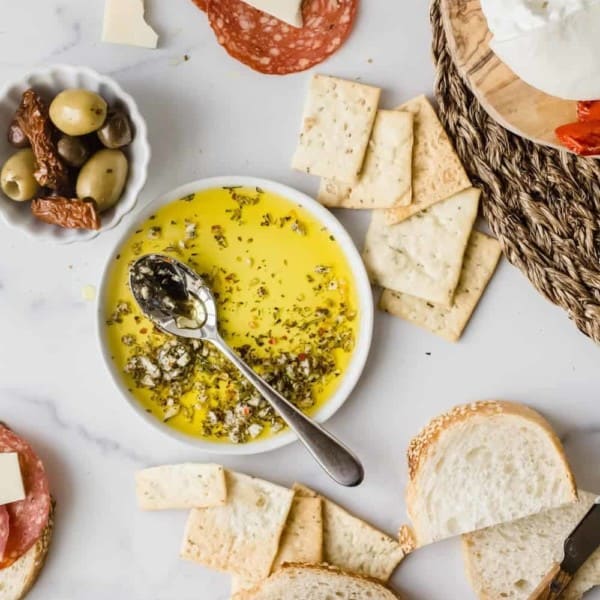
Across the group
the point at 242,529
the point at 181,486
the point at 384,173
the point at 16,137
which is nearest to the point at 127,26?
the point at 16,137

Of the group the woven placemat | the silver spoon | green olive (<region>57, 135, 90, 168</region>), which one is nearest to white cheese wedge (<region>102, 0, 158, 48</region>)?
green olive (<region>57, 135, 90, 168</region>)

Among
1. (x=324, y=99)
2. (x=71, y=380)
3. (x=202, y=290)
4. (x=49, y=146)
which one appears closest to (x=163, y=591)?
(x=71, y=380)

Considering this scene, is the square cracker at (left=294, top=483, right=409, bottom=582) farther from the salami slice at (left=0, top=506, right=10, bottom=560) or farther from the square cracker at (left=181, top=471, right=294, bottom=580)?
the salami slice at (left=0, top=506, right=10, bottom=560)

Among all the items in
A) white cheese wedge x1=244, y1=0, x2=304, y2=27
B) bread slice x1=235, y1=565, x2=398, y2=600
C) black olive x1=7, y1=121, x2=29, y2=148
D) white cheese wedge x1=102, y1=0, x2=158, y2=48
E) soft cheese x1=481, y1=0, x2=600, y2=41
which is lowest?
bread slice x1=235, y1=565, x2=398, y2=600

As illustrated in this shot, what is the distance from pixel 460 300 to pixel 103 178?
77cm

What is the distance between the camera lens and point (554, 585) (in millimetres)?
1976

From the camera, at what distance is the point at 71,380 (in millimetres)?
2104

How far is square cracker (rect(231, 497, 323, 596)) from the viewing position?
6.71 ft

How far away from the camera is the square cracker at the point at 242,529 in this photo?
2.04 m

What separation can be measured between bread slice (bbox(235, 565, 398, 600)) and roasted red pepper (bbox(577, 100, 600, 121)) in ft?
3.37

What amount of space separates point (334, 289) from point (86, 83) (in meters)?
0.65

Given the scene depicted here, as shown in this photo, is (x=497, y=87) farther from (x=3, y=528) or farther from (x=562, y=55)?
(x=3, y=528)

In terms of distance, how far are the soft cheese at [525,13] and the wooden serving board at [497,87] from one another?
14 centimetres

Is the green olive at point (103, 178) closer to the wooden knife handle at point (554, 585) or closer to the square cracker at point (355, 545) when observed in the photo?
the square cracker at point (355, 545)
